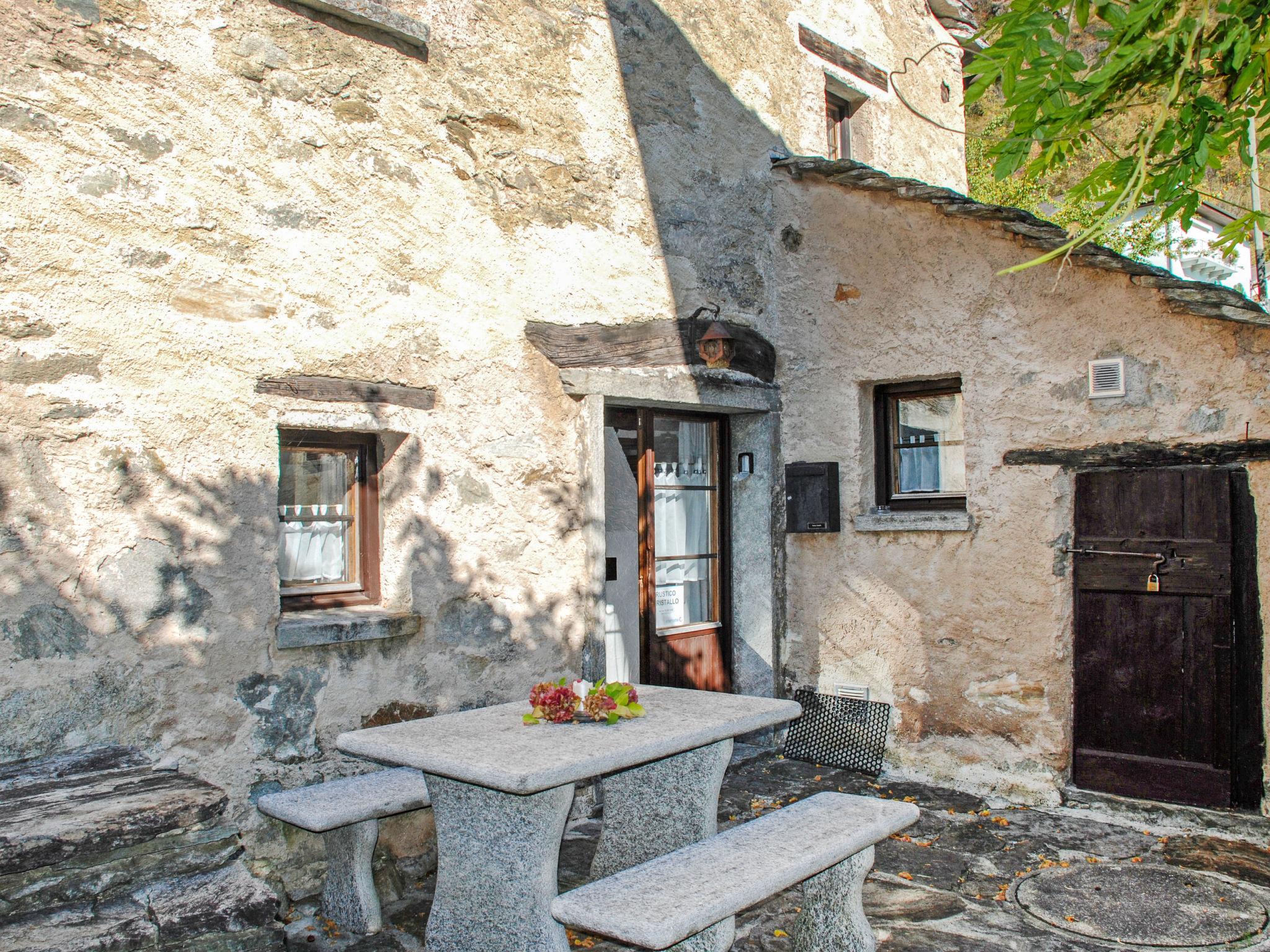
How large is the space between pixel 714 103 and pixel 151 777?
444 cm

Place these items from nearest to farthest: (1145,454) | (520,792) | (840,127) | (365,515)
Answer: (520,792), (365,515), (1145,454), (840,127)

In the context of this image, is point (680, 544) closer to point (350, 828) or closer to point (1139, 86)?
point (350, 828)

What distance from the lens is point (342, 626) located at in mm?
3955

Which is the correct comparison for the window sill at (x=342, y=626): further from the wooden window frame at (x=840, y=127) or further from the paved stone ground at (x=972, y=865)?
the wooden window frame at (x=840, y=127)

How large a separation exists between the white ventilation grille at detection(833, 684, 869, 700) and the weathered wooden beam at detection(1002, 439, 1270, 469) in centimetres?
147

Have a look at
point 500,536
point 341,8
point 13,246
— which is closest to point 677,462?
point 500,536

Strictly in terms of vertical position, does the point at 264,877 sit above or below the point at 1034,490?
below

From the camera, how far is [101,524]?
3.39m

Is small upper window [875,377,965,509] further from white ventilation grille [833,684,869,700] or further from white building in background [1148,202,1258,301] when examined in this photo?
white building in background [1148,202,1258,301]

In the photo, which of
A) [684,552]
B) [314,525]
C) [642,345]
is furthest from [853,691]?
[314,525]

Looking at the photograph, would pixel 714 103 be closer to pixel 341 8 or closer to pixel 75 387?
pixel 341 8

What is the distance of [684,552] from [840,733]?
132cm

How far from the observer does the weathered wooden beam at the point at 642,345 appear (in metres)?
4.78

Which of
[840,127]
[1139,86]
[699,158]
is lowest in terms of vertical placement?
[1139,86]
